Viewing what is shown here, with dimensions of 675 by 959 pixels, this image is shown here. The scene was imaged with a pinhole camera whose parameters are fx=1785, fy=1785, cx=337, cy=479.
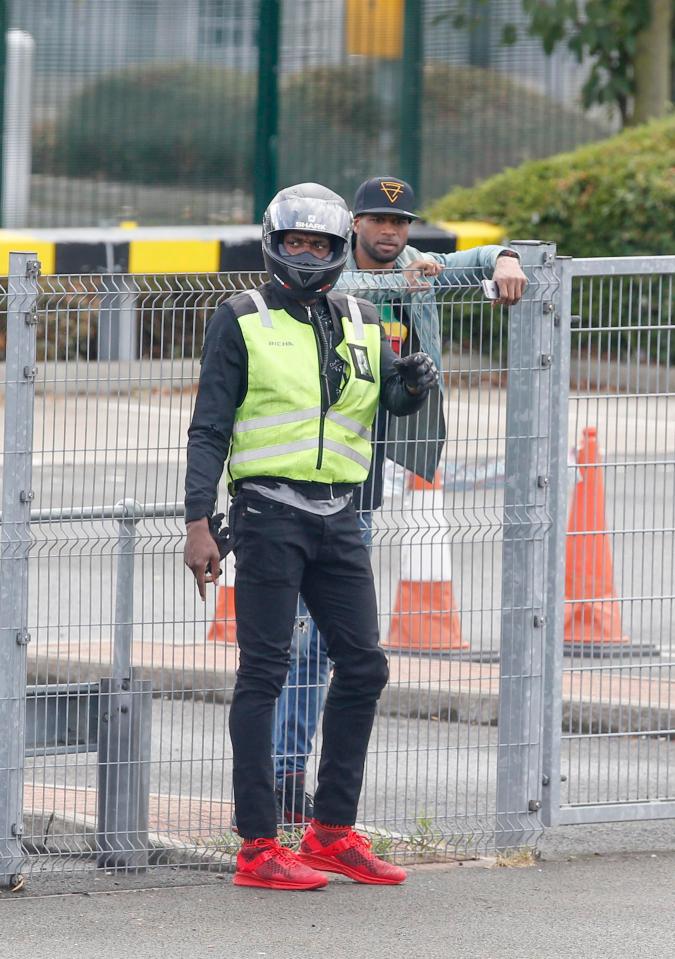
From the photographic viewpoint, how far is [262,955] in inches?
176

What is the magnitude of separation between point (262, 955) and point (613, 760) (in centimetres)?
232

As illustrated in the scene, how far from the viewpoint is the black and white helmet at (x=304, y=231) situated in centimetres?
474

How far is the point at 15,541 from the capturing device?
4.82 metres

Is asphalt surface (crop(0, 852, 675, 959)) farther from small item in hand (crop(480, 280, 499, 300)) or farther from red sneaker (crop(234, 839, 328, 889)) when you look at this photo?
small item in hand (crop(480, 280, 499, 300))

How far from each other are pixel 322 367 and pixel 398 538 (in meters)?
0.87

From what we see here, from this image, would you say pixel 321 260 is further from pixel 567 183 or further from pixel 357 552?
pixel 567 183

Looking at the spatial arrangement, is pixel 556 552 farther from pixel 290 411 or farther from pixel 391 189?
pixel 391 189

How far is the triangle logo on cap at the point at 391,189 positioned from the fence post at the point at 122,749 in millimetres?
1304

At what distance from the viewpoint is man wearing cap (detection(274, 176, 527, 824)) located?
515cm

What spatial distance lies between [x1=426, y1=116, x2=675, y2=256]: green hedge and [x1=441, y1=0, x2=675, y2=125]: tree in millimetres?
2795

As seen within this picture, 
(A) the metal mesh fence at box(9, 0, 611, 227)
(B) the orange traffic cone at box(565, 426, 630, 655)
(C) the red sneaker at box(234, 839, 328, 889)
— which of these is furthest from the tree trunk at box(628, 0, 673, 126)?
(C) the red sneaker at box(234, 839, 328, 889)

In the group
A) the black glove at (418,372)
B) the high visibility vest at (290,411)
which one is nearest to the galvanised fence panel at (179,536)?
the high visibility vest at (290,411)

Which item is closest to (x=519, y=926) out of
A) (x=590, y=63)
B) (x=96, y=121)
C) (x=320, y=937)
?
(x=320, y=937)

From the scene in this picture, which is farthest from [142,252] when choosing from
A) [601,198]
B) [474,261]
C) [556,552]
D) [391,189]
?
[556,552]
